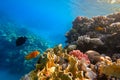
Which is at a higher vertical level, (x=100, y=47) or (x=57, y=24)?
(x=57, y=24)

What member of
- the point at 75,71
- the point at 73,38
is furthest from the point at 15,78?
the point at 75,71

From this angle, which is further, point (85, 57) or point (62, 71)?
point (85, 57)

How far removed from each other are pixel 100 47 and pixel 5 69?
16534 mm

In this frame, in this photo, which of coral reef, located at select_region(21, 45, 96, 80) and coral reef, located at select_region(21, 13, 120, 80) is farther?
coral reef, located at select_region(21, 13, 120, 80)

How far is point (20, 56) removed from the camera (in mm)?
21516

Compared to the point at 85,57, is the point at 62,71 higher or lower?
lower

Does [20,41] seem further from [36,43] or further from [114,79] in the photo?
[36,43]

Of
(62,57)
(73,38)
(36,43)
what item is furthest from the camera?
(36,43)

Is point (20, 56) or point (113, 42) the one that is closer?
point (113, 42)

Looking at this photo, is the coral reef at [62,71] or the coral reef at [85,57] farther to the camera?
the coral reef at [85,57]

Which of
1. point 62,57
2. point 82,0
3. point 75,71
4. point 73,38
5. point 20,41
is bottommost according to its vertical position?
point 75,71

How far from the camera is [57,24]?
120 m

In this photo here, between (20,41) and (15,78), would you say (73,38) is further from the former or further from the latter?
(15,78)

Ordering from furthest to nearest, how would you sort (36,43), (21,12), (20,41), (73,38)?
(21,12) → (36,43) → (73,38) → (20,41)
